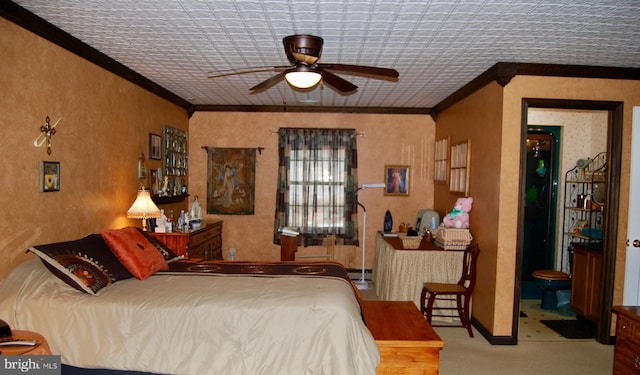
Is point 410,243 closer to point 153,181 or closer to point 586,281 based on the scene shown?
point 586,281

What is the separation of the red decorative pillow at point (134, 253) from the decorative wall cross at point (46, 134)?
786 mm

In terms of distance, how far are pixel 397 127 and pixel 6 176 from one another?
16.4ft

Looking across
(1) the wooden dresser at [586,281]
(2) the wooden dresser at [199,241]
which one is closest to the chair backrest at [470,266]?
(1) the wooden dresser at [586,281]

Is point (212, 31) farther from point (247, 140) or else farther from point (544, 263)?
point (544, 263)

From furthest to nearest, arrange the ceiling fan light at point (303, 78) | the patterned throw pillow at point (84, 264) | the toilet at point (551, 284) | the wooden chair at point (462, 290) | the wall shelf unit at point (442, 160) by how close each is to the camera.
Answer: the wall shelf unit at point (442, 160) < the toilet at point (551, 284) < the wooden chair at point (462, 290) < the ceiling fan light at point (303, 78) < the patterned throw pillow at point (84, 264)

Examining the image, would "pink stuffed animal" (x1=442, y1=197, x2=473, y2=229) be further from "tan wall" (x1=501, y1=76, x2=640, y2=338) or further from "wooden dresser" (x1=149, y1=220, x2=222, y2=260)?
"wooden dresser" (x1=149, y1=220, x2=222, y2=260)

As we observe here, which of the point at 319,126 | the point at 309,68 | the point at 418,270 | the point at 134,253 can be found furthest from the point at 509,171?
the point at 134,253

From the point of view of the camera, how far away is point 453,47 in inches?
135

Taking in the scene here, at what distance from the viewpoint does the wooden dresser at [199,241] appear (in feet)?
15.1

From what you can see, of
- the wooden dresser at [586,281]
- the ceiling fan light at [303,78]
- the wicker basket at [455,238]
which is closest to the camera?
the ceiling fan light at [303,78]

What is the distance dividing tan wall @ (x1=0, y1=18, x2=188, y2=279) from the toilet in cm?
486

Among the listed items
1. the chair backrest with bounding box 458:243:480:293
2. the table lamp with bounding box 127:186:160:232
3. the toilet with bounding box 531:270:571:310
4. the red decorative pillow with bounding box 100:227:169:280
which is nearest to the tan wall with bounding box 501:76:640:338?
the chair backrest with bounding box 458:243:480:293

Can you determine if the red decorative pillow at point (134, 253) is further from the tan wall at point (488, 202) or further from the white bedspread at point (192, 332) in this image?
the tan wall at point (488, 202)

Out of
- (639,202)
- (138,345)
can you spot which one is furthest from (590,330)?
(138,345)
